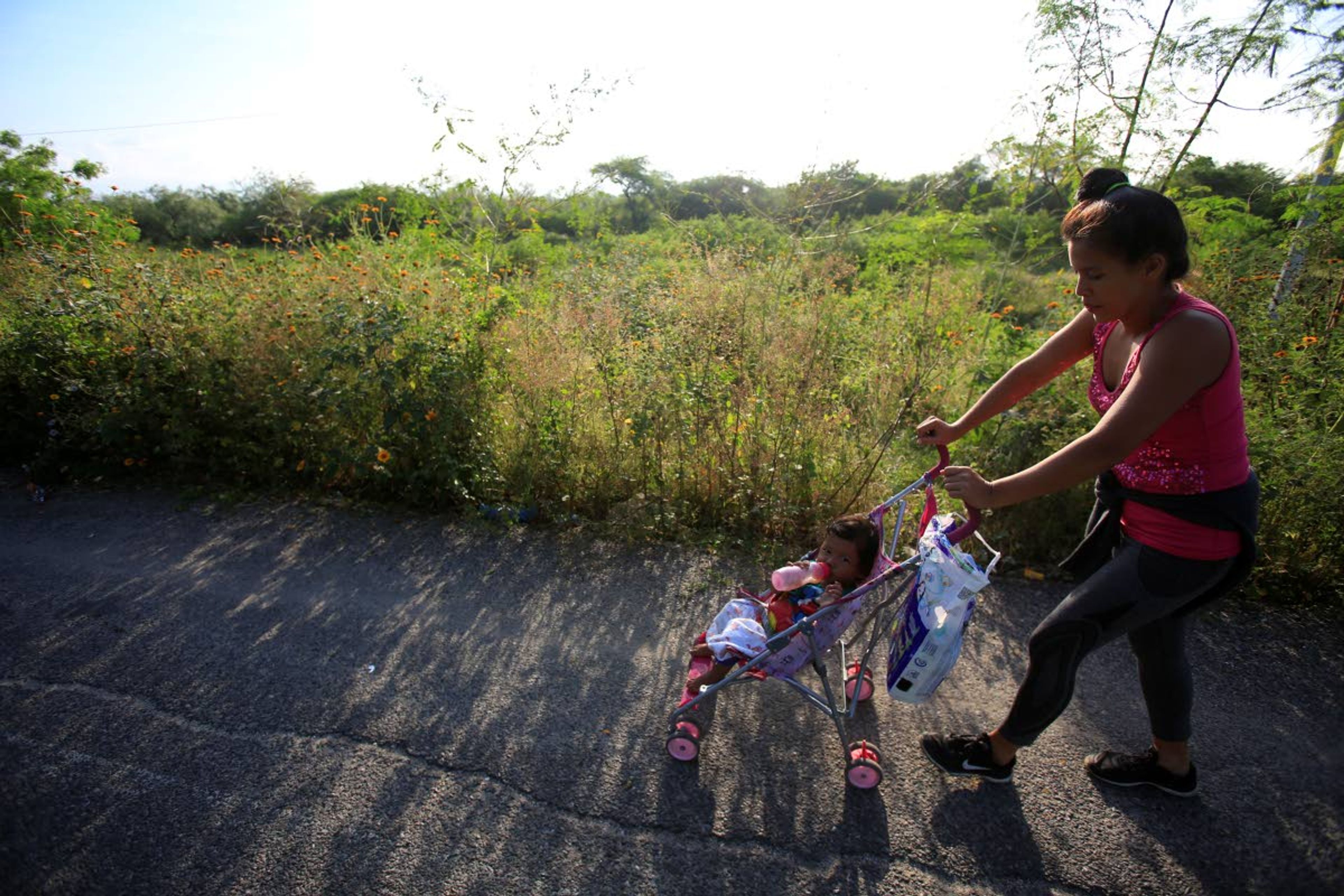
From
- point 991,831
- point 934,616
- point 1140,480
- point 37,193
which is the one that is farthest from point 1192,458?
point 37,193

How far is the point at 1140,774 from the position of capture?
246 centimetres

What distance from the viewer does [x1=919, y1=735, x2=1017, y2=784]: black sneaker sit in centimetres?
246

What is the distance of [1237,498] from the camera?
191cm

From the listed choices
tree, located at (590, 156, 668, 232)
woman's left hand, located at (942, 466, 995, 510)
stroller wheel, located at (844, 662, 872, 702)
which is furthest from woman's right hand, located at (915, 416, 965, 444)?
tree, located at (590, 156, 668, 232)

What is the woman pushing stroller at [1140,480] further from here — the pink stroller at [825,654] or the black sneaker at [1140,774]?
the pink stroller at [825,654]

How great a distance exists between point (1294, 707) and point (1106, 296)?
2486 mm

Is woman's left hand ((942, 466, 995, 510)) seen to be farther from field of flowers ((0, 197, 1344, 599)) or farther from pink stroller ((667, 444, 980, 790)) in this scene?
field of flowers ((0, 197, 1344, 599))

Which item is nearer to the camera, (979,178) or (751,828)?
(751,828)

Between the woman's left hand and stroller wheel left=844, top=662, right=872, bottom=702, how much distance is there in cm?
109

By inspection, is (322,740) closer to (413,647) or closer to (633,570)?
(413,647)

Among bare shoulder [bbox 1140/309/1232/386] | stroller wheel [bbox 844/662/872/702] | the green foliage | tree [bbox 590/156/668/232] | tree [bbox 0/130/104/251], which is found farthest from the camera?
tree [bbox 590/156/668/232]

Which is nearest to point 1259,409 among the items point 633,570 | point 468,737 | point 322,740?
point 633,570

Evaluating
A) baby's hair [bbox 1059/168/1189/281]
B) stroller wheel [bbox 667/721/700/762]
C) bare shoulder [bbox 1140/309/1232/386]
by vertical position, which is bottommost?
stroller wheel [bbox 667/721/700/762]

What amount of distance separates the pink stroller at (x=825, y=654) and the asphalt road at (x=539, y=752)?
104 millimetres
